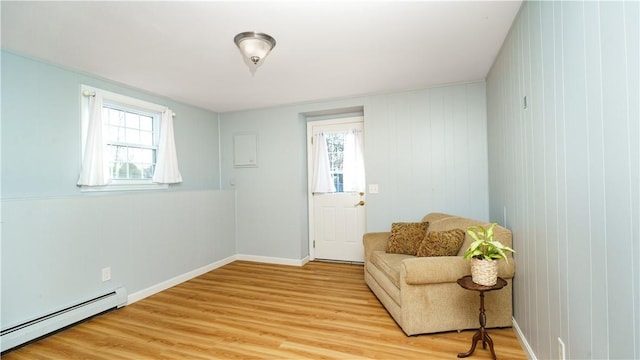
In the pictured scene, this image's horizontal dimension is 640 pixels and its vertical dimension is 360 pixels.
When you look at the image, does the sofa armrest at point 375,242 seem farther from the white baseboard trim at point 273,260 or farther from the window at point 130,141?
the window at point 130,141

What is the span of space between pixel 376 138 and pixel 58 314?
3754 millimetres

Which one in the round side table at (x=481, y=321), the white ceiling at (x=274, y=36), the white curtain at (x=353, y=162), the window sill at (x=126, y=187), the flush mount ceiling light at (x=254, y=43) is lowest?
the round side table at (x=481, y=321)

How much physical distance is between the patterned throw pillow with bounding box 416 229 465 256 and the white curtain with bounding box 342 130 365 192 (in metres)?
1.81

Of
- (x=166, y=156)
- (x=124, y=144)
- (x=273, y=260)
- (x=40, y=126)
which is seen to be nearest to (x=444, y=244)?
(x=273, y=260)

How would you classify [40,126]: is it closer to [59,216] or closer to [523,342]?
[59,216]

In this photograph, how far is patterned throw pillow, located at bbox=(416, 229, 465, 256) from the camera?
2.55m

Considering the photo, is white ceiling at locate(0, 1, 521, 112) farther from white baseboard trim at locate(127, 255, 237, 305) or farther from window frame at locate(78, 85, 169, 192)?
white baseboard trim at locate(127, 255, 237, 305)

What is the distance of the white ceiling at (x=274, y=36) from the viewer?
1.94 metres

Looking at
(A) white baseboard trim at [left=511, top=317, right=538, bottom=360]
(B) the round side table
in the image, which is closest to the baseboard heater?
(B) the round side table

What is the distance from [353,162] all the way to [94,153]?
3.12 meters

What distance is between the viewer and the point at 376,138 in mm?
3910

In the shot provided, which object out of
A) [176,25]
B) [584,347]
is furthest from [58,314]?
[584,347]

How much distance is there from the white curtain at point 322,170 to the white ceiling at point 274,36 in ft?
3.87

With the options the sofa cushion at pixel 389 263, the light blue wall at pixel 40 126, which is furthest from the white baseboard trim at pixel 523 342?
the light blue wall at pixel 40 126
